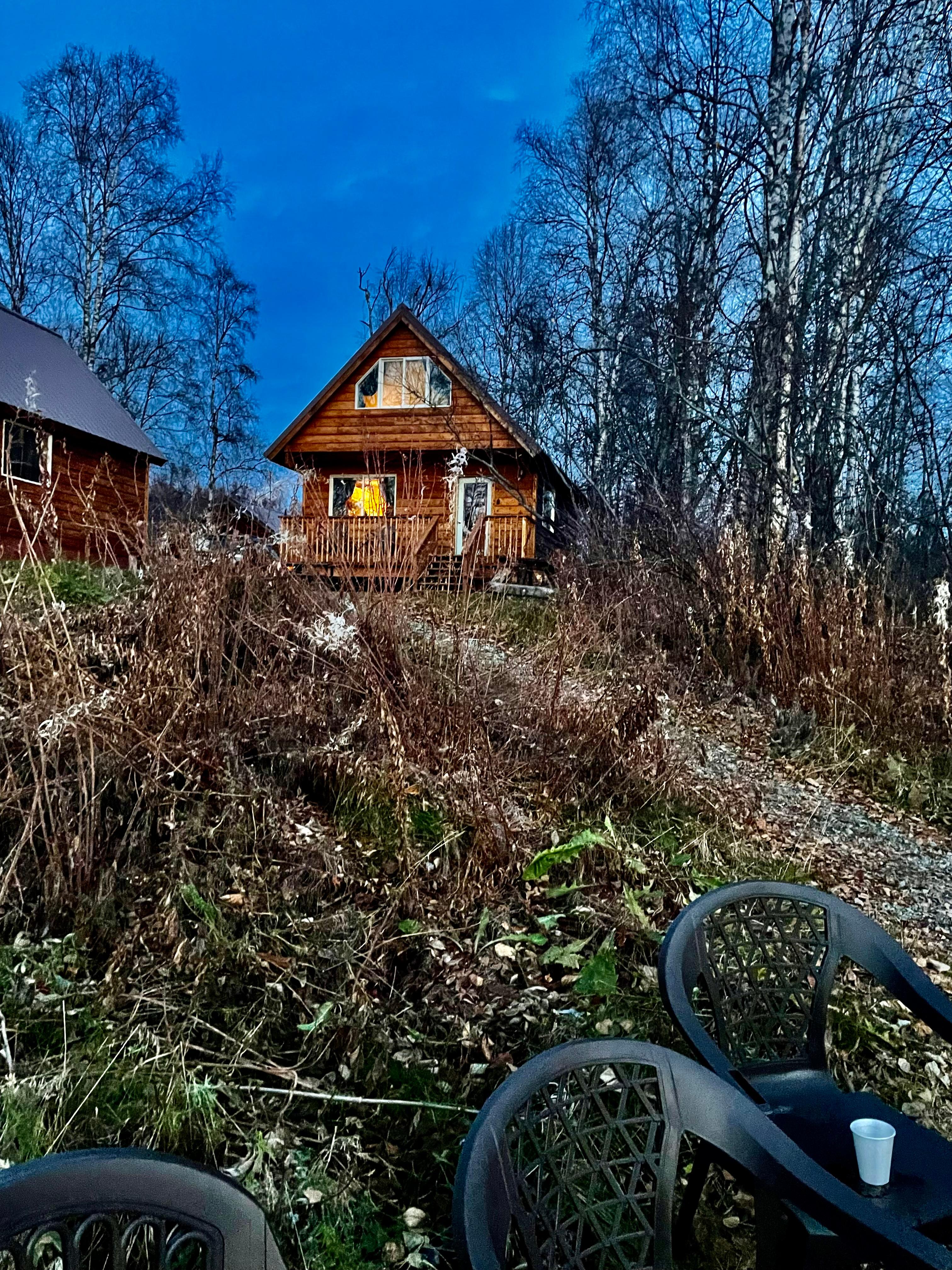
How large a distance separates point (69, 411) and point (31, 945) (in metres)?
13.2

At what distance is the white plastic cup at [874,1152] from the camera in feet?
5.07

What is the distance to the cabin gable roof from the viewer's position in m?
15.7

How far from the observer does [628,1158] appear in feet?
4.42

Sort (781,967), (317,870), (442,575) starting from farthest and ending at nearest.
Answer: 1. (442,575)
2. (317,870)
3. (781,967)

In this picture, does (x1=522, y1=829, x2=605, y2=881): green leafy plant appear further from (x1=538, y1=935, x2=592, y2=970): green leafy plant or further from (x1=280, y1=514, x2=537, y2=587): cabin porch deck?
(x1=280, y1=514, x2=537, y2=587): cabin porch deck

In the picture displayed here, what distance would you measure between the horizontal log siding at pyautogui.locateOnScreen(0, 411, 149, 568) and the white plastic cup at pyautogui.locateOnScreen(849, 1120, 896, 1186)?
125 inches

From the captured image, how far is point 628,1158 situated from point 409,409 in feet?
55.2

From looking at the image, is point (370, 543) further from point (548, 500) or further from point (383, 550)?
point (548, 500)

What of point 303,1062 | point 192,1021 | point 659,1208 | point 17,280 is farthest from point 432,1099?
point 17,280

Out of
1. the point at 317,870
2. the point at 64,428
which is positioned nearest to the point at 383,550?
the point at 317,870

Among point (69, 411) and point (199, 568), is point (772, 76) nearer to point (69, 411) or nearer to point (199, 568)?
point (199, 568)

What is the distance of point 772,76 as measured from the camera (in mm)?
7922

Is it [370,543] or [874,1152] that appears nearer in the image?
[874,1152]

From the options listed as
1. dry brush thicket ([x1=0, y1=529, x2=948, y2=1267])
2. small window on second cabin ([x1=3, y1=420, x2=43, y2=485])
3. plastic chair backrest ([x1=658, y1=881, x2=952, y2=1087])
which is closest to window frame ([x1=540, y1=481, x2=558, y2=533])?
small window on second cabin ([x1=3, y1=420, x2=43, y2=485])
